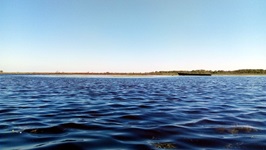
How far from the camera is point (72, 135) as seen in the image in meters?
7.24

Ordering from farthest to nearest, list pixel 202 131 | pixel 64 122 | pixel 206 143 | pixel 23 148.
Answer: pixel 64 122
pixel 202 131
pixel 206 143
pixel 23 148

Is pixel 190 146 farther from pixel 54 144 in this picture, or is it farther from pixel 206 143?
pixel 54 144

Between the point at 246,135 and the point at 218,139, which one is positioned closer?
the point at 218,139

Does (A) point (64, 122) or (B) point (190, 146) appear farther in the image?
(A) point (64, 122)

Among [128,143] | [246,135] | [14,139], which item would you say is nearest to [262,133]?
[246,135]

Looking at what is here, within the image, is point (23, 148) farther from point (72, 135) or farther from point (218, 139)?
point (218, 139)

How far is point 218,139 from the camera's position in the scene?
6.76 meters

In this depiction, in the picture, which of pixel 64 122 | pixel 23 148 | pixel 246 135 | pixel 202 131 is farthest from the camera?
pixel 64 122

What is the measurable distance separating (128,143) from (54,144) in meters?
2.03

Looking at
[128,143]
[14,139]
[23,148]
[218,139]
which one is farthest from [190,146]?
[14,139]

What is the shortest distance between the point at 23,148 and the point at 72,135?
5.27 ft

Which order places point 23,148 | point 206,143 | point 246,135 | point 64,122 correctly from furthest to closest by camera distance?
point 64,122 < point 246,135 < point 206,143 < point 23,148

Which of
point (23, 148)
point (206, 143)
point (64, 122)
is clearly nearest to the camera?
point (23, 148)

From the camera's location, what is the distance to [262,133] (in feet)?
24.5
